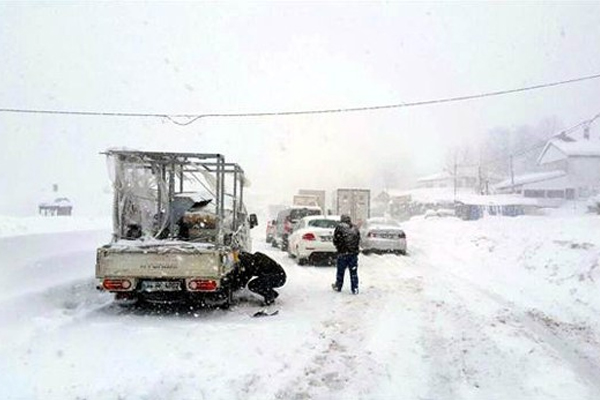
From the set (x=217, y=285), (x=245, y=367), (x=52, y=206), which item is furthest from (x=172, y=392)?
(x=52, y=206)

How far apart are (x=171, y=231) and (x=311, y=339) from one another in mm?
4958

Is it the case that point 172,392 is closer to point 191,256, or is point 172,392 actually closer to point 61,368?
point 61,368

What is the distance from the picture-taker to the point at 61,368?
593cm

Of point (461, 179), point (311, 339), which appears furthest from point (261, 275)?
point (461, 179)

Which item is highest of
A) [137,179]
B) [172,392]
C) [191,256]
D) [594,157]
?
[594,157]

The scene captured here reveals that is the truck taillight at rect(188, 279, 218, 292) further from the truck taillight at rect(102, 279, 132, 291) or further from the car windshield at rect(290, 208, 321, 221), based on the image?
the car windshield at rect(290, 208, 321, 221)

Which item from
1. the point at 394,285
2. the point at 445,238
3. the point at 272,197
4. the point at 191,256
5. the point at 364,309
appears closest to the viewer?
the point at 191,256

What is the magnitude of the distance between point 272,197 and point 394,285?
10843cm

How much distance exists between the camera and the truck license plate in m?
8.94

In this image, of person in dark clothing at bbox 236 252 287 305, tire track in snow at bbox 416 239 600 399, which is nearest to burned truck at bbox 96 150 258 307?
person in dark clothing at bbox 236 252 287 305

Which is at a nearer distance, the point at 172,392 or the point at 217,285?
the point at 172,392

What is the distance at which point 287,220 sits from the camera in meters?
22.4

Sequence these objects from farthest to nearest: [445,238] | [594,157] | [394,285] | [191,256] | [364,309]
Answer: [594,157] < [445,238] < [394,285] < [364,309] < [191,256]

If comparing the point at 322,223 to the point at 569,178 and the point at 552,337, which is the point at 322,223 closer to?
the point at 552,337
